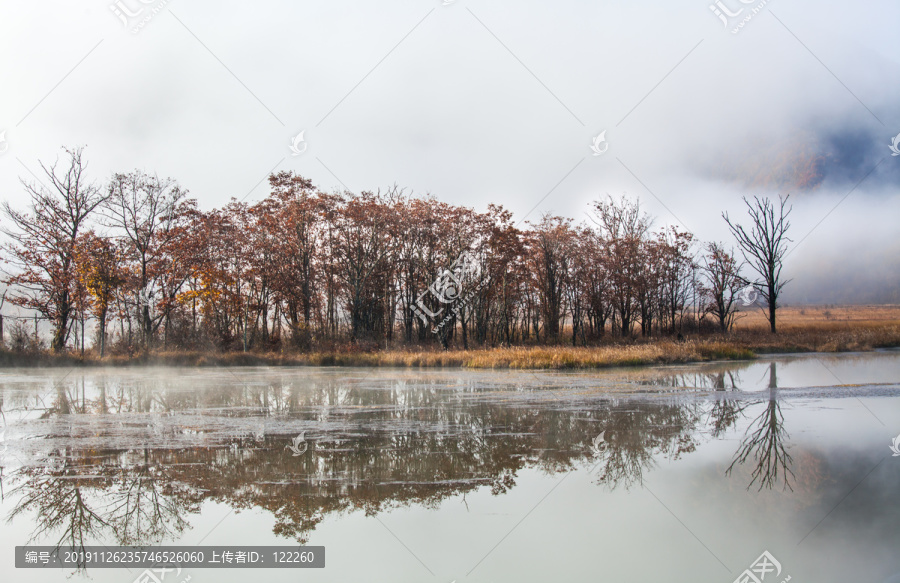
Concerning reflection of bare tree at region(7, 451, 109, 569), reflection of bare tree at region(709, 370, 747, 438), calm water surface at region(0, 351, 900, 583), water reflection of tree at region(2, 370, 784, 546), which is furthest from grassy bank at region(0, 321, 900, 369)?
reflection of bare tree at region(7, 451, 109, 569)

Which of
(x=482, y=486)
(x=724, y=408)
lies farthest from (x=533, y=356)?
(x=482, y=486)

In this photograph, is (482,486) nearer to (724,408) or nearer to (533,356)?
(724,408)

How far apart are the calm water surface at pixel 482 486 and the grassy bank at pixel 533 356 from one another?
10596 mm

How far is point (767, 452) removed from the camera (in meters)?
7.39

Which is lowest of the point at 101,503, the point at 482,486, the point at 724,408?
the point at 724,408

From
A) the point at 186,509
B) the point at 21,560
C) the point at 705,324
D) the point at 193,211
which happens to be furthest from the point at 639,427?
the point at 705,324

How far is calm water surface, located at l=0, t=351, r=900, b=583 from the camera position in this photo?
465 cm

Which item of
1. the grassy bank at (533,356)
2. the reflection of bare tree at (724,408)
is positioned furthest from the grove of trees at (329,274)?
the reflection of bare tree at (724,408)

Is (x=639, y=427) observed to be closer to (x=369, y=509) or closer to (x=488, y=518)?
(x=488, y=518)

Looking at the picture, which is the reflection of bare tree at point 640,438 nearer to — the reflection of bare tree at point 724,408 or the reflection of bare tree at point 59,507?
the reflection of bare tree at point 724,408

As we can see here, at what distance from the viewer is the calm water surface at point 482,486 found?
15.3 ft

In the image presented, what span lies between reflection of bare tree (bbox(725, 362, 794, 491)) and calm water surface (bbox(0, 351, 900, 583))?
0.04m
